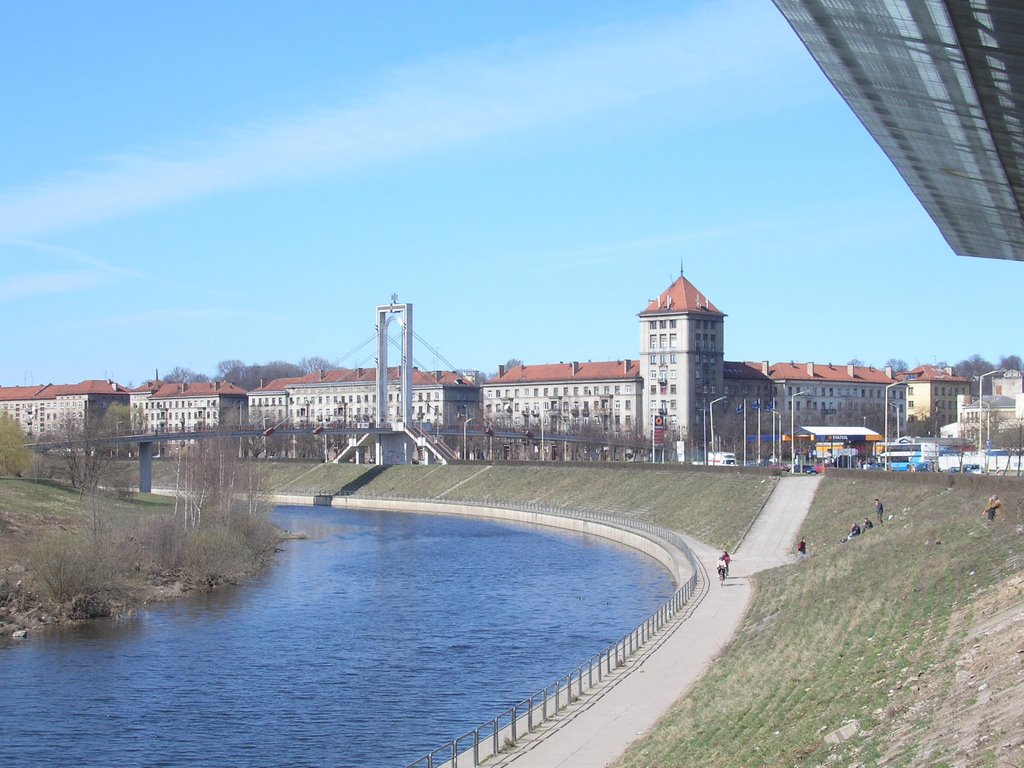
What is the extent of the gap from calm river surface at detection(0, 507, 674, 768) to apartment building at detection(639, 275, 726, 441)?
348 ft

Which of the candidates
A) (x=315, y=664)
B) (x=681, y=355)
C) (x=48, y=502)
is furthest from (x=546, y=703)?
(x=681, y=355)

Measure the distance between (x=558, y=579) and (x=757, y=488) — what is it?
78.5ft

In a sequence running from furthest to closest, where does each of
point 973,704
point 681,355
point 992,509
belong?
1. point 681,355
2. point 992,509
3. point 973,704

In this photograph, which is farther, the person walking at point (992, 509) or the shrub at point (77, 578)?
the shrub at point (77, 578)

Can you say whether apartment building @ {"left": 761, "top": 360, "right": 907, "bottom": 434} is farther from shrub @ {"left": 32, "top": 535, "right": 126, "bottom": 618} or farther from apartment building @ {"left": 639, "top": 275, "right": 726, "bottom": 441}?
shrub @ {"left": 32, "top": 535, "right": 126, "bottom": 618}

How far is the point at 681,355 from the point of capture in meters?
174

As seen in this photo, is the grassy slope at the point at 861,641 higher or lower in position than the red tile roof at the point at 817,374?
lower

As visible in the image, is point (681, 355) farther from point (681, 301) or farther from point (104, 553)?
point (104, 553)

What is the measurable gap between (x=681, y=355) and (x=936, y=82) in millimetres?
147917

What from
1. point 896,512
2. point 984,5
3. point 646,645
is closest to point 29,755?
point 646,645

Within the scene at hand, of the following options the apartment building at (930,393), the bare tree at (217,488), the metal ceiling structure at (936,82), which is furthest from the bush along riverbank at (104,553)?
the apartment building at (930,393)

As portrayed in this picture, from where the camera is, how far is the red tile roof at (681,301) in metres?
175

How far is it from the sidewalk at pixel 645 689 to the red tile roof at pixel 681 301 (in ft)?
394

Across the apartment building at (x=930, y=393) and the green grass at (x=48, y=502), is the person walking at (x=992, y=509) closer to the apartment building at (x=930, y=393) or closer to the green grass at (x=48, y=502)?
the green grass at (x=48, y=502)
